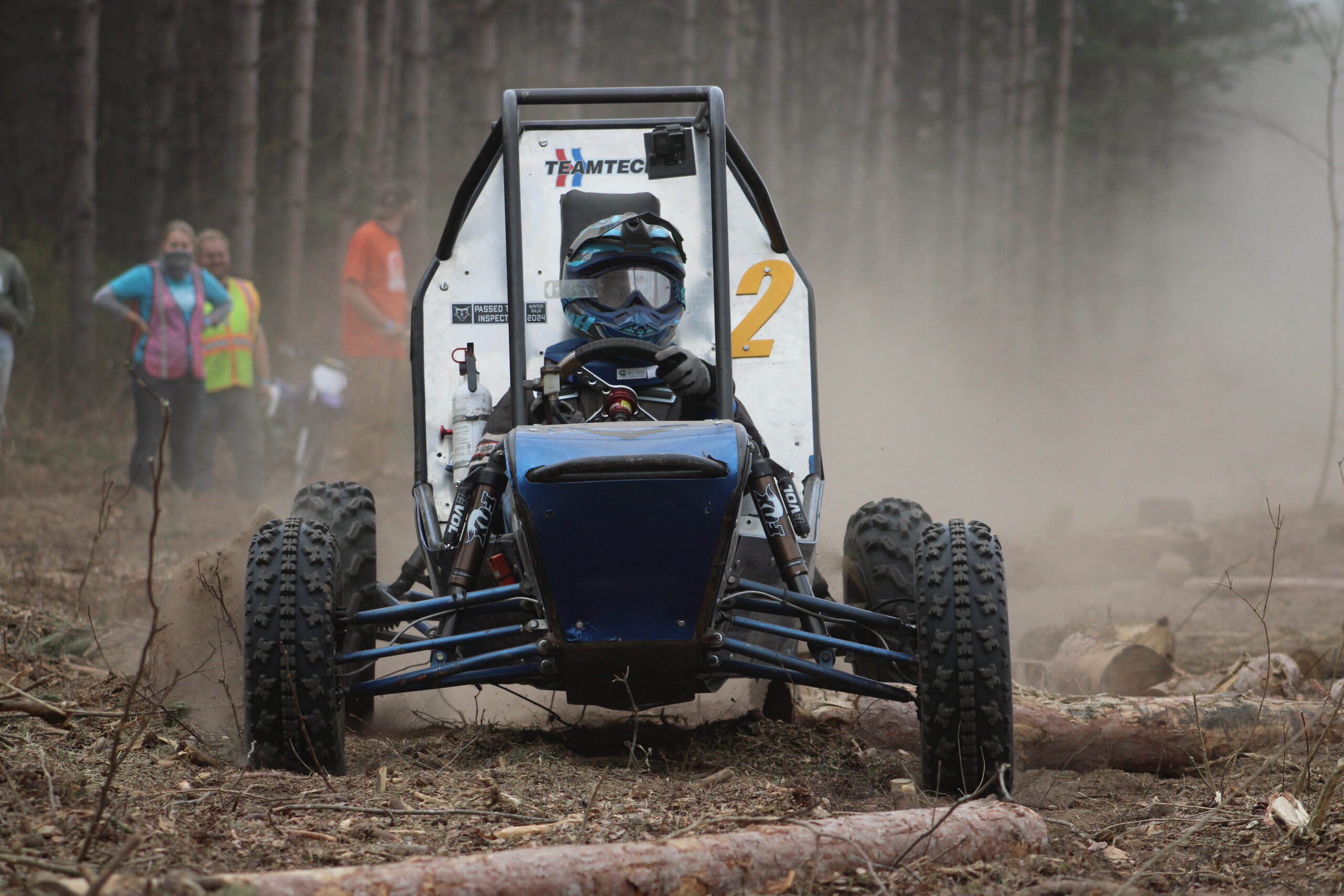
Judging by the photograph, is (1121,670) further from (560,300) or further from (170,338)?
(170,338)

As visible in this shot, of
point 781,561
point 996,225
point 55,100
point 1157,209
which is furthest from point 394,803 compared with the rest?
point 1157,209

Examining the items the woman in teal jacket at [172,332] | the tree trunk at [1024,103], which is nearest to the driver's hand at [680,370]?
the woman in teal jacket at [172,332]

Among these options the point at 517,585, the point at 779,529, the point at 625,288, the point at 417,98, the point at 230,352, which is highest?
the point at 417,98

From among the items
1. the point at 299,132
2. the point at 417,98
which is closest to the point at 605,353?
the point at 299,132

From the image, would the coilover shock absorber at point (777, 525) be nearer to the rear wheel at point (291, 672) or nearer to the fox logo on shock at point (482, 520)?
the fox logo on shock at point (482, 520)

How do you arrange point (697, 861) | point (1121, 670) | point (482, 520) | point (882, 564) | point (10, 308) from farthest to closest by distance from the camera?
point (10, 308)
point (1121, 670)
point (882, 564)
point (482, 520)
point (697, 861)

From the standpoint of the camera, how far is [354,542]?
5441 millimetres

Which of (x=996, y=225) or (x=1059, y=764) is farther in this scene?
(x=996, y=225)

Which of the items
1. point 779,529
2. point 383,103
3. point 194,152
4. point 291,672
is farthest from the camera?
point 194,152

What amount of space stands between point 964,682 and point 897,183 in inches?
1117

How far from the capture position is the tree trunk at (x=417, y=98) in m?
17.3

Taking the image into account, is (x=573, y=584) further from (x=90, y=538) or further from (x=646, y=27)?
(x=646, y=27)

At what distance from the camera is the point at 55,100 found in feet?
77.4

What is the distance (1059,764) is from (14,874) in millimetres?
3553
